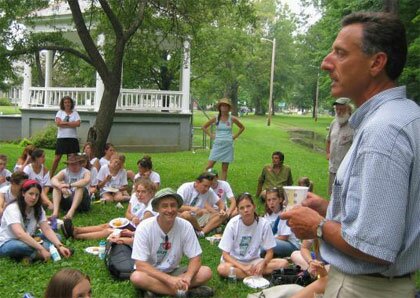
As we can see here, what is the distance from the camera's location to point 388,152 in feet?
5.25

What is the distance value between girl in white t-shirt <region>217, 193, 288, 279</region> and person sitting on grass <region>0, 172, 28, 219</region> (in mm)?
2549

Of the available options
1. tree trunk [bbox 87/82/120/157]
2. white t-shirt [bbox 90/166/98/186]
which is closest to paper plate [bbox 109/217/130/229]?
white t-shirt [bbox 90/166/98/186]

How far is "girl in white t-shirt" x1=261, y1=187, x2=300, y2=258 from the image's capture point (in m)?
6.36

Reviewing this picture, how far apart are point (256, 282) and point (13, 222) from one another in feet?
9.08

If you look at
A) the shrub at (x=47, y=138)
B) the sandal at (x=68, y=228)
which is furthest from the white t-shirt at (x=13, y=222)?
the shrub at (x=47, y=138)

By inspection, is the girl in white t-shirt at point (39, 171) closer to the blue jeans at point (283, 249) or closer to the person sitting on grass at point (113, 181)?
the person sitting on grass at point (113, 181)

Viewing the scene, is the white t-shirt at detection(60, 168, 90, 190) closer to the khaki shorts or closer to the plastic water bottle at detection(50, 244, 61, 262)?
the plastic water bottle at detection(50, 244, 61, 262)

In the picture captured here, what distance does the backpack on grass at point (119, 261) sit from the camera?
535cm

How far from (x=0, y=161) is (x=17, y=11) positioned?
14.9ft

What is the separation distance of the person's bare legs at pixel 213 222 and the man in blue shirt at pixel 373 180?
553 cm

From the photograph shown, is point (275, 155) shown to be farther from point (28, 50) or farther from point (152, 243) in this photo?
point (28, 50)

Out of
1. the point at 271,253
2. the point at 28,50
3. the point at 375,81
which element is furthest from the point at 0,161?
the point at 375,81

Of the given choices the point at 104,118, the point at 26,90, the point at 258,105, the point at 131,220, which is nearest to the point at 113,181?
the point at 104,118

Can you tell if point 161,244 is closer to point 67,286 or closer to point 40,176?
point 67,286
